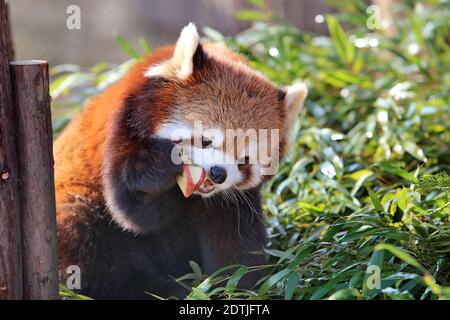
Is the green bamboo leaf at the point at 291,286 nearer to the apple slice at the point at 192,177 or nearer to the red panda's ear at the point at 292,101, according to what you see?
the apple slice at the point at 192,177

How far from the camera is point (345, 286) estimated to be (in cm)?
263

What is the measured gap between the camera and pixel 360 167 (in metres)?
4.07

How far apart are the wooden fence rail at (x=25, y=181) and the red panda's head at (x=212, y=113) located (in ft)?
1.77

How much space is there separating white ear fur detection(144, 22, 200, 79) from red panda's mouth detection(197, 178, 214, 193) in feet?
1.55

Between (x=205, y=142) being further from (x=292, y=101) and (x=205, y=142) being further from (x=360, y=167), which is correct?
(x=360, y=167)

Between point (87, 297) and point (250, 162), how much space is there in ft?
3.02

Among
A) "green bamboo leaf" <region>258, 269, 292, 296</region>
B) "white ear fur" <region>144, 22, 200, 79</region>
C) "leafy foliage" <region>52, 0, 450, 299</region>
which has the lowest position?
"green bamboo leaf" <region>258, 269, 292, 296</region>

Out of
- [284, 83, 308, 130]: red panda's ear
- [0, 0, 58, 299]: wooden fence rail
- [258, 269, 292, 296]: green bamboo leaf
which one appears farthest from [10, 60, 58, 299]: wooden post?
[284, 83, 308, 130]: red panda's ear

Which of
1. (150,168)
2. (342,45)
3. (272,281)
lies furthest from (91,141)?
(342,45)

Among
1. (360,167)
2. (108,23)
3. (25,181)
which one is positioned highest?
(108,23)

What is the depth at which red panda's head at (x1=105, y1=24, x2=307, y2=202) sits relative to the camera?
279 centimetres

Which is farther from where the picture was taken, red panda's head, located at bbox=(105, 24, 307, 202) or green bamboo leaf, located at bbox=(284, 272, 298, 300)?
red panda's head, located at bbox=(105, 24, 307, 202)

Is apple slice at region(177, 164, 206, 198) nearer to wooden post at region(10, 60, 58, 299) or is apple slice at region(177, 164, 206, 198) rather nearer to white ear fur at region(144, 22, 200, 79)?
white ear fur at region(144, 22, 200, 79)

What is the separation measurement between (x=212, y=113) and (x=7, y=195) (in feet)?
2.91
